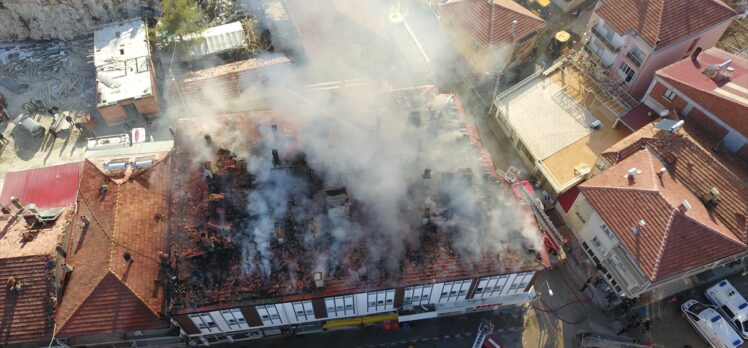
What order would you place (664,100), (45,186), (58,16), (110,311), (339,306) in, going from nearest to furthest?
1. (110,311)
2. (339,306)
3. (45,186)
4. (664,100)
5. (58,16)

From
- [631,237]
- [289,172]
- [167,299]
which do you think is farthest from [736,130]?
[167,299]

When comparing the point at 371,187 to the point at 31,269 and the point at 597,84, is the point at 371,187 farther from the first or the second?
the point at 597,84

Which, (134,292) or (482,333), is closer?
(134,292)

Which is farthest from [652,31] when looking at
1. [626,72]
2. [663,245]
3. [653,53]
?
[663,245]

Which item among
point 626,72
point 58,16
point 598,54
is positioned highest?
point 58,16

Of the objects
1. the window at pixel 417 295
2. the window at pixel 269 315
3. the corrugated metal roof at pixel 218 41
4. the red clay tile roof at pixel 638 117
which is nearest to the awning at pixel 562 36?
the red clay tile roof at pixel 638 117

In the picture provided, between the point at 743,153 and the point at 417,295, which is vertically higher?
the point at 417,295

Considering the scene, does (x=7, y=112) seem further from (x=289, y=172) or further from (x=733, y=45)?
(x=733, y=45)
